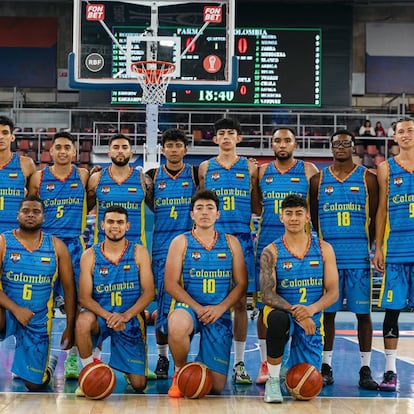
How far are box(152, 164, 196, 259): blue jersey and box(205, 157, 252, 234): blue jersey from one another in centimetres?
22

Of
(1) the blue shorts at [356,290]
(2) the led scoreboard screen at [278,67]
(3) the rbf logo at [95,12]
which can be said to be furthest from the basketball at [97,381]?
(2) the led scoreboard screen at [278,67]

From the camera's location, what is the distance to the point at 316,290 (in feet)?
18.6

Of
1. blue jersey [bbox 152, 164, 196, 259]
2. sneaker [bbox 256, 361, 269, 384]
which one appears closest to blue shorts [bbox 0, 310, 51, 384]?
blue jersey [bbox 152, 164, 196, 259]

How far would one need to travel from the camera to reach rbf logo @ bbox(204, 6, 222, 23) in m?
12.0

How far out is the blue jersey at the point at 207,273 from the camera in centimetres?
576

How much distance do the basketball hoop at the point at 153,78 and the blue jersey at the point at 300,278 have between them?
18.6 feet

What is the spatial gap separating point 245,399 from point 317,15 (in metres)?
14.1

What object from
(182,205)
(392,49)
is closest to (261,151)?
(392,49)

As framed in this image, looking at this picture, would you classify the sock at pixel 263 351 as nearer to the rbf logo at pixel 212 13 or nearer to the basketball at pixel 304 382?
the basketball at pixel 304 382

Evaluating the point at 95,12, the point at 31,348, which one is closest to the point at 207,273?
the point at 31,348

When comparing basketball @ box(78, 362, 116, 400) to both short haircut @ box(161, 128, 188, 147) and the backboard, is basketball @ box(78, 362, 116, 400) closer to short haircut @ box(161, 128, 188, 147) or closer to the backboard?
short haircut @ box(161, 128, 188, 147)

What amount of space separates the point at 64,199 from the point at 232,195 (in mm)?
1369

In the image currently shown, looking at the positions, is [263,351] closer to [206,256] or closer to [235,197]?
[206,256]

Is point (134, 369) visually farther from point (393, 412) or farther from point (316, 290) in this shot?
point (393, 412)
